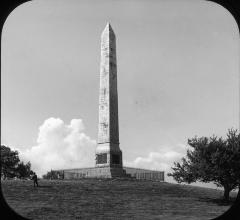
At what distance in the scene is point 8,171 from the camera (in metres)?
47.7

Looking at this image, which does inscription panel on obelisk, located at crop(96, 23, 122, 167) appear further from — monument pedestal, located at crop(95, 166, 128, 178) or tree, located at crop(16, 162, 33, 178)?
tree, located at crop(16, 162, 33, 178)

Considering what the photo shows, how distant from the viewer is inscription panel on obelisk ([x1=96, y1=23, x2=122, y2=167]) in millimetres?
31609

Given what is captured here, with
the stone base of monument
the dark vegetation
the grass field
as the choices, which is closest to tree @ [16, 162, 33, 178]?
the dark vegetation

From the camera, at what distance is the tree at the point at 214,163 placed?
25.0m

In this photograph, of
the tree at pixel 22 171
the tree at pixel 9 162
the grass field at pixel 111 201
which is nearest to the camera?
the grass field at pixel 111 201

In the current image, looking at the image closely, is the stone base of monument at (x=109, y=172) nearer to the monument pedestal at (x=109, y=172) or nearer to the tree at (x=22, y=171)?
the monument pedestal at (x=109, y=172)

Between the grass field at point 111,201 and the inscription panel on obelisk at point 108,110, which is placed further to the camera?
the inscription panel on obelisk at point 108,110

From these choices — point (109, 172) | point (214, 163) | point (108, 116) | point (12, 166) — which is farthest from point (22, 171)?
point (214, 163)

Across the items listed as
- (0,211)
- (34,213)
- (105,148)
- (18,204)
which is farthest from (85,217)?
(105,148)

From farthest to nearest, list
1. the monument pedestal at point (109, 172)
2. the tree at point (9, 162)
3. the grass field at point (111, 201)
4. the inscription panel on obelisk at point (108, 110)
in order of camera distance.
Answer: the tree at point (9, 162), the inscription panel on obelisk at point (108, 110), the monument pedestal at point (109, 172), the grass field at point (111, 201)

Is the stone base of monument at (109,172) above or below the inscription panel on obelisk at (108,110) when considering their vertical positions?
below

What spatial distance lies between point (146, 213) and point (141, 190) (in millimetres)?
6852

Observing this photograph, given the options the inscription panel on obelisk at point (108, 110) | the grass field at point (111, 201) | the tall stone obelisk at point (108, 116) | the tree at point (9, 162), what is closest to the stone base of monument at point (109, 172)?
the tall stone obelisk at point (108, 116)

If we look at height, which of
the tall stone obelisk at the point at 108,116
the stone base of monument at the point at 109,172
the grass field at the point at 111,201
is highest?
the tall stone obelisk at the point at 108,116
